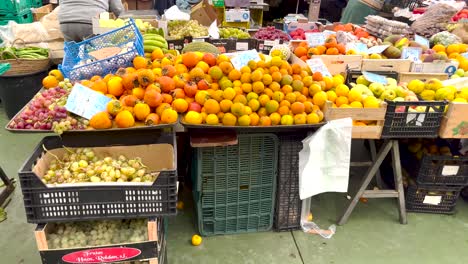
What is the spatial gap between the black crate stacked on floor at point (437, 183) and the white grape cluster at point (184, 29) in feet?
9.24

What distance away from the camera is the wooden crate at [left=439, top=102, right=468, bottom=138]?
97.8 inches

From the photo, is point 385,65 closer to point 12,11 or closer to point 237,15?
point 237,15

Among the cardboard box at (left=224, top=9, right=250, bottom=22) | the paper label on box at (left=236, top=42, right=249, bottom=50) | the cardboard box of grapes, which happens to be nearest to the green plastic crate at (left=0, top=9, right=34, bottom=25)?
the cardboard box at (left=224, top=9, right=250, bottom=22)

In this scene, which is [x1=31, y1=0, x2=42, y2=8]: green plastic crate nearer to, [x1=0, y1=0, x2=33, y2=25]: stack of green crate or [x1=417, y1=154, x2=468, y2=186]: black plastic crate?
[x1=0, y1=0, x2=33, y2=25]: stack of green crate

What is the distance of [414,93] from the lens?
278 cm

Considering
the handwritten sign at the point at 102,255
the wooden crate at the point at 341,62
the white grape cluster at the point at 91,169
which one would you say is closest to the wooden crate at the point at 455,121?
the wooden crate at the point at 341,62

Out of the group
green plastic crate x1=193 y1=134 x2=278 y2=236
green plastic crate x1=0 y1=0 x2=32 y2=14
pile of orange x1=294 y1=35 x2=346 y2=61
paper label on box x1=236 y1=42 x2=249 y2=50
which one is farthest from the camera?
green plastic crate x1=0 y1=0 x2=32 y2=14

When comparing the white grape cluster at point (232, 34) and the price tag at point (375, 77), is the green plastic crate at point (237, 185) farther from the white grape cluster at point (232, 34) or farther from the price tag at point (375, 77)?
the white grape cluster at point (232, 34)

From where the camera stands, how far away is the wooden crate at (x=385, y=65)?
9.99 feet

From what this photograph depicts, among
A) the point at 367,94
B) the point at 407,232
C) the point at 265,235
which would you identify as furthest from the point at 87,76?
the point at 407,232

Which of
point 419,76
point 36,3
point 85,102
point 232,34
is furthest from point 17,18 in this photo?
point 419,76

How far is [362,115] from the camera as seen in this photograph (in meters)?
2.47

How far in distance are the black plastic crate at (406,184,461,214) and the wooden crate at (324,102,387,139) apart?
2.69ft

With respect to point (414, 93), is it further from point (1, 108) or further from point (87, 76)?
point (1, 108)
